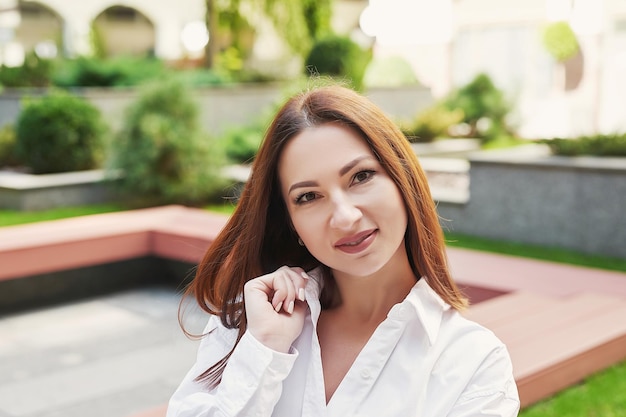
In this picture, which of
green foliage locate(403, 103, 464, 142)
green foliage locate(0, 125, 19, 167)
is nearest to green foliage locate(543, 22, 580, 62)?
green foliage locate(403, 103, 464, 142)

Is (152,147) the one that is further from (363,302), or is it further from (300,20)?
(300,20)

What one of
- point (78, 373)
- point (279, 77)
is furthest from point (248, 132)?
point (78, 373)

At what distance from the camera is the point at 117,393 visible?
13.5 feet

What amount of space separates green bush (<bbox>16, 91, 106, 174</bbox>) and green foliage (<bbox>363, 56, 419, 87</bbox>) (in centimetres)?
909

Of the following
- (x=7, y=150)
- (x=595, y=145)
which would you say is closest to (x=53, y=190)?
(x=7, y=150)

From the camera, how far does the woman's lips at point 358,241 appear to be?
1.50m

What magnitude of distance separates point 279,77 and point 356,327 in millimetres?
14487

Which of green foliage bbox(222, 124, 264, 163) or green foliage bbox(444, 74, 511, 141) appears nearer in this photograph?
green foliage bbox(222, 124, 264, 163)

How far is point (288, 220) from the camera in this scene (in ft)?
5.76

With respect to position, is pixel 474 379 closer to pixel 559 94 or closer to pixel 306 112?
pixel 306 112

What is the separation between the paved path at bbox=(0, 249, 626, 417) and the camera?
405 cm

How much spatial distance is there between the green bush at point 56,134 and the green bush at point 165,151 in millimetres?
901

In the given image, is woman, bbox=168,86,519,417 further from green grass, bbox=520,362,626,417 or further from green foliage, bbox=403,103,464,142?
green foliage, bbox=403,103,464,142

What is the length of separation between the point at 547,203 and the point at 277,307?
5.79m
